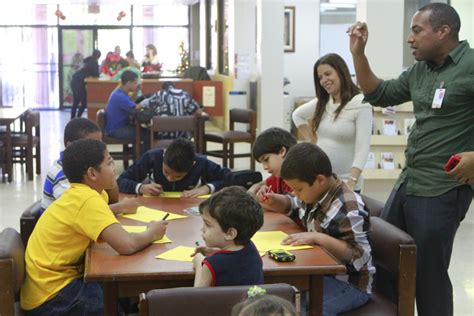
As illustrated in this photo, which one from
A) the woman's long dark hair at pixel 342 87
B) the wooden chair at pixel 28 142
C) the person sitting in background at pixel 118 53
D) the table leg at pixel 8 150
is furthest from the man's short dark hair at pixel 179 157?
the person sitting in background at pixel 118 53

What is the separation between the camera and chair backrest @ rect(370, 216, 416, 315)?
8.92 ft

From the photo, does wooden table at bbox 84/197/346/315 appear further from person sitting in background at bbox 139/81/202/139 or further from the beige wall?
the beige wall

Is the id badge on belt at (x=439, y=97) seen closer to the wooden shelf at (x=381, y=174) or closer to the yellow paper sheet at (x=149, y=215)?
the yellow paper sheet at (x=149, y=215)

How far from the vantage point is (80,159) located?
9.88 ft

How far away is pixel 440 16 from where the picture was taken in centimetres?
296

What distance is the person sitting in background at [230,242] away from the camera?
2.39 metres

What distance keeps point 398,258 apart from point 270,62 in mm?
7392

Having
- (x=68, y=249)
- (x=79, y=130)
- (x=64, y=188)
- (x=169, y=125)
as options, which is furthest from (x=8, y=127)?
(x=68, y=249)

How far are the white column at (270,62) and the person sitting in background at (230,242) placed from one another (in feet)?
24.4

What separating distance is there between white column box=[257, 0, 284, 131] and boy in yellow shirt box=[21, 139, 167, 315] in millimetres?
7118

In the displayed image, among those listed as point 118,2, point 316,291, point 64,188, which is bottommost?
point 316,291

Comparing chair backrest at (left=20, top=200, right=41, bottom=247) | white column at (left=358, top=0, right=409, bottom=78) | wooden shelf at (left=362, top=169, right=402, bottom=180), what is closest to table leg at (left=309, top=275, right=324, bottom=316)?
chair backrest at (left=20, top=200, right=41, bottom=247)

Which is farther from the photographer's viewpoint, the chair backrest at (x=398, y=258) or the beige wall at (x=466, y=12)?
the beige wall at (x=466, y=12)

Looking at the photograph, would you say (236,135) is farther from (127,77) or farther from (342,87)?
(342,87)
